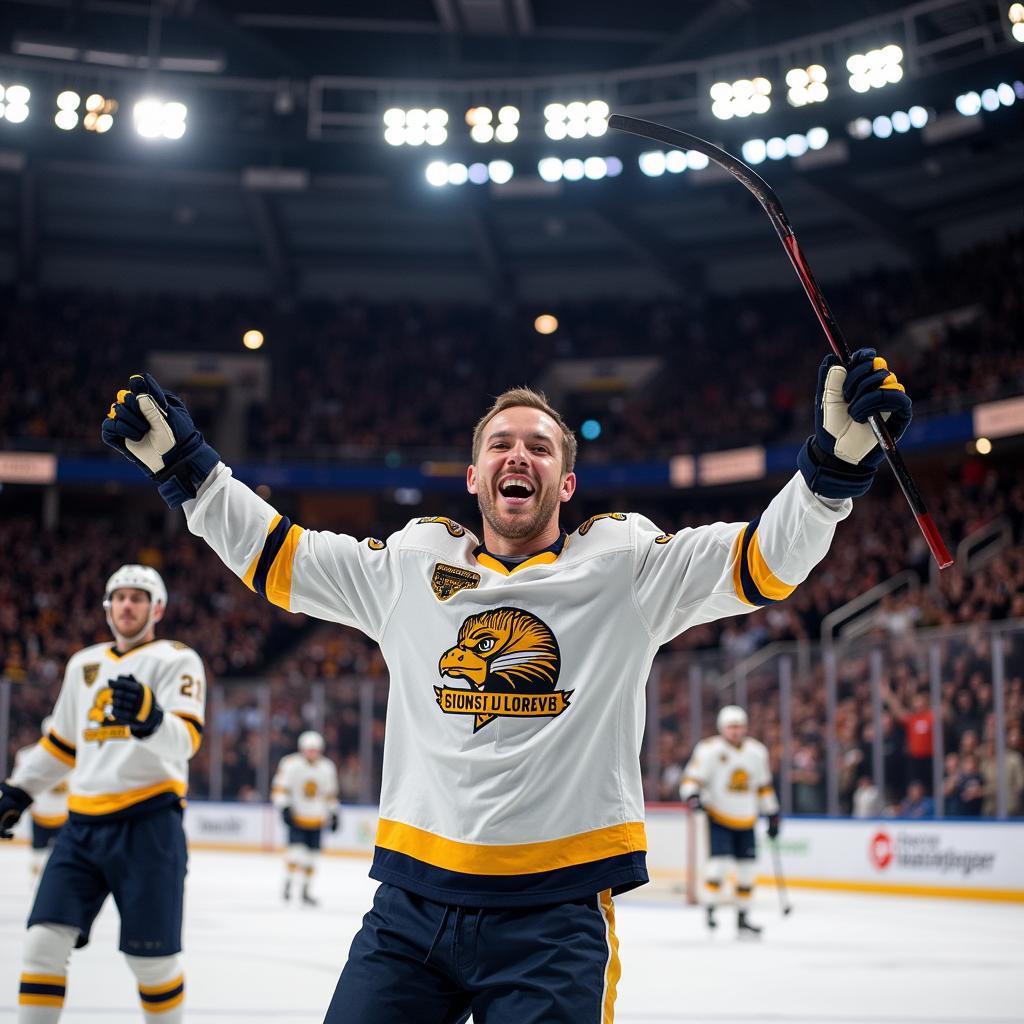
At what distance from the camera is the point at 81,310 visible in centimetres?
3031

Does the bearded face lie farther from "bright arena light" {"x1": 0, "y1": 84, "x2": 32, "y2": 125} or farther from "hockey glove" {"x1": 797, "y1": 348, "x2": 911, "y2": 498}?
"bright arena light" {"x1": 0, "y1": 84, "x2": 32, "y2": 125}

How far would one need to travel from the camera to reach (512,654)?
2.69 metres

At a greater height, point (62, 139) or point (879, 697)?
point (62, 139)

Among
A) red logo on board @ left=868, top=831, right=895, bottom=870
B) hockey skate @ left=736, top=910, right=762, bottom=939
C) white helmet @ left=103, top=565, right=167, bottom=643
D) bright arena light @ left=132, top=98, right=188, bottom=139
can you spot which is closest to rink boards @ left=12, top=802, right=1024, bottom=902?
red logo on board @ left=868, top=831, right=895, bottom=870

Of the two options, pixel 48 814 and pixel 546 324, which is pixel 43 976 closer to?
pixel 48 814

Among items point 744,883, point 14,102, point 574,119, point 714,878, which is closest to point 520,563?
point 744,883

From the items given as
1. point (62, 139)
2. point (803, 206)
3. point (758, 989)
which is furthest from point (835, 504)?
point (803, 206)

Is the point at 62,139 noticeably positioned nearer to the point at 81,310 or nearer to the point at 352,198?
the point at 352,198

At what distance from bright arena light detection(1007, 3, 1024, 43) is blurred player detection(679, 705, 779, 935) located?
32.0ft

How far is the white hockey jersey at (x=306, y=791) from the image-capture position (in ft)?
43.8

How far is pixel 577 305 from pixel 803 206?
5.68 m

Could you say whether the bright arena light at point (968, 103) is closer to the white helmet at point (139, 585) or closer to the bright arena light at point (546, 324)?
the bright arena light at point (546, 324)

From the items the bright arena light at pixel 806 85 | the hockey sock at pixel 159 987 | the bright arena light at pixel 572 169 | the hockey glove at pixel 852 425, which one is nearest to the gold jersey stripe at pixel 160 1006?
the hockey sock at pixel 159 987

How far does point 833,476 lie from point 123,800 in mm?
3172
